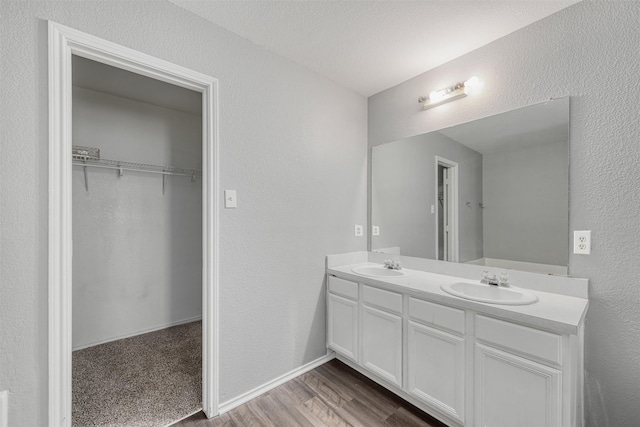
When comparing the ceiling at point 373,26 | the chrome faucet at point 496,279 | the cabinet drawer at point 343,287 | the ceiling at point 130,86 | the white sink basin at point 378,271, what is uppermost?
the ceiling at point 373,26

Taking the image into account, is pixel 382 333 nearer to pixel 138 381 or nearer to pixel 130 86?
pixel 138 381

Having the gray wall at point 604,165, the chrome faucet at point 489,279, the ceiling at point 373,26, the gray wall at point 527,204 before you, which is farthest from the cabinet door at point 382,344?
the ceiling at point 373,26

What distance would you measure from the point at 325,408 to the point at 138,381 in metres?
1.37

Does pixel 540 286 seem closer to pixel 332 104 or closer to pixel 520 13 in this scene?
pixel 520 13

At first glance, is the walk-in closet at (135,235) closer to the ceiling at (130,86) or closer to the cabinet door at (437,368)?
the ceiling at (130,86)

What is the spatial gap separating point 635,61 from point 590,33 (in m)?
0.27

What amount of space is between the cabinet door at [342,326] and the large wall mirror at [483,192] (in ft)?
2.14

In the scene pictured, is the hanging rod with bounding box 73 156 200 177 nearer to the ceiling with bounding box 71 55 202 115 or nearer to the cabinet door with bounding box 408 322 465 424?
the ceiling with bounding box 71 55 202 115

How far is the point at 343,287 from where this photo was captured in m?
2.15

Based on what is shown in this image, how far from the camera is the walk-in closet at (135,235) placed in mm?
2188

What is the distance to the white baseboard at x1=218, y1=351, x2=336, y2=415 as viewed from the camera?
1737 millimetres

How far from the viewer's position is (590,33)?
147cm

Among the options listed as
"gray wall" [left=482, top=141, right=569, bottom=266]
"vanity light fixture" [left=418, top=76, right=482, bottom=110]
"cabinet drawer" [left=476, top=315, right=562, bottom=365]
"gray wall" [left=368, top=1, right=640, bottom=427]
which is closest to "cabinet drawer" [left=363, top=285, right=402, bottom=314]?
"cabinet drawer" [left=476, top=315, right=562, bottom=365]

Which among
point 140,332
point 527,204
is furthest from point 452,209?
point 140,332
